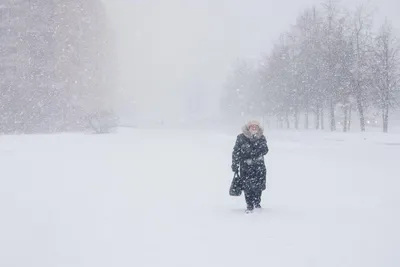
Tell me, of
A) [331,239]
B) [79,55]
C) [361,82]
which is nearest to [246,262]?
[331,239]

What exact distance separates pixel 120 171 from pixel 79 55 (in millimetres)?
30346

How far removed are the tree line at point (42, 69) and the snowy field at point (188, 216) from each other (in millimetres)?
20870

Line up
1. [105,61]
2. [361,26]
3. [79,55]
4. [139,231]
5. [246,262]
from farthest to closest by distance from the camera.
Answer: [105,61] → [79,55] → [361,26] → [139,231] → [246,262]

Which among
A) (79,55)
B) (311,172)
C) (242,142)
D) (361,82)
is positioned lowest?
(311,172)

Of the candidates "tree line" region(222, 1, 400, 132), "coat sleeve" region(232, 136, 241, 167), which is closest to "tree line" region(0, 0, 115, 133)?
"tree line" region(222, 1, 400, 132)

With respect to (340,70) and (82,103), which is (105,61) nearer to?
(82,103)

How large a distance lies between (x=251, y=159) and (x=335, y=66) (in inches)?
1245

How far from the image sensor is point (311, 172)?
49.0 ft

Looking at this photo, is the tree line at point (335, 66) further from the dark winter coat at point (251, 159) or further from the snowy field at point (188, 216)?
the dark winter coat at point (251, 159)

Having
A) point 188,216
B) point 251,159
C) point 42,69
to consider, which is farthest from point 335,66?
point 188,216

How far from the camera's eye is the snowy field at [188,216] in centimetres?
578

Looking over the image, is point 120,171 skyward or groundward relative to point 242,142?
groundward

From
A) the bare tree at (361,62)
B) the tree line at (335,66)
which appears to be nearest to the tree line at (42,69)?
the tree line at (335,66)

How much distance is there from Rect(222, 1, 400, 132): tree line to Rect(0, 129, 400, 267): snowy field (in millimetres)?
21450
